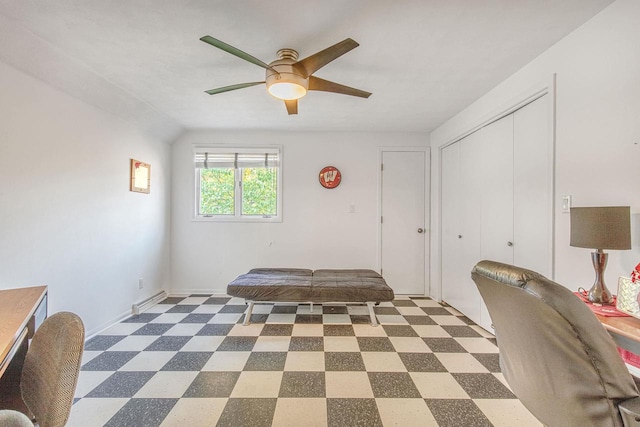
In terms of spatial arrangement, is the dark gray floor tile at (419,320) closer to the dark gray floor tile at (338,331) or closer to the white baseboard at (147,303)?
the dark gray floor tile at (338,331)

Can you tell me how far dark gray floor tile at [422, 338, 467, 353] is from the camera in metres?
2.32

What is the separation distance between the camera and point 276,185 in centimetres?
393

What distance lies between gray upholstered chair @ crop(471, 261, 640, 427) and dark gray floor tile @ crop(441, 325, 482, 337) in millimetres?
1717

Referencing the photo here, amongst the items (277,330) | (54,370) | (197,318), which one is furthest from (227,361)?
(54,370)

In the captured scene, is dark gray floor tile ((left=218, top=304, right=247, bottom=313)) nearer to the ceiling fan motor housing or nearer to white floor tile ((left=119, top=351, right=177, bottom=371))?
white floor tile ((left=119, top=351, right=177, bottom=371))

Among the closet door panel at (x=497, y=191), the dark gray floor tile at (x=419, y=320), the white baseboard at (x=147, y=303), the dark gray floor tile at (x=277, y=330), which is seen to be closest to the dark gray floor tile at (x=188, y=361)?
the dark gray floor tile at (x=277, y=330)

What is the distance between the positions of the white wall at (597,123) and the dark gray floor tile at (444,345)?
3.28ft

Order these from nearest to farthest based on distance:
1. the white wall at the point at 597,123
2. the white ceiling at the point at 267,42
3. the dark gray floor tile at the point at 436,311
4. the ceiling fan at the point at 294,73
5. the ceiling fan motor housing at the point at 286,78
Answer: the white wall at the point at 597,123 < the white ceiling at the point at 267,42 < the ceiling fan at the point at 294,73 < the ceiling fan motor housing at the point at 286,78 < the dark gray floor tile at the point at 436,311

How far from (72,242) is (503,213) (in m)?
3.87

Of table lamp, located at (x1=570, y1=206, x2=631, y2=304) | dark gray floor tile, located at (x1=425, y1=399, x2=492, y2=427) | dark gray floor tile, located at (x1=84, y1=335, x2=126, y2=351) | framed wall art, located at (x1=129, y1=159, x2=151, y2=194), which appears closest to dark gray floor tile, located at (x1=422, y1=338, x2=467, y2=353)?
dark gray floor tile, located at (x1=425, y1=399, x2=492, y2=427)

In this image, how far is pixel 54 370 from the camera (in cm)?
85

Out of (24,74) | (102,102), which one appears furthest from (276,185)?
(24,74)

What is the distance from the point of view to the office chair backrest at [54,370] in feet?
2.72

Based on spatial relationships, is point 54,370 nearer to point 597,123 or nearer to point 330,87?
point 330,87
